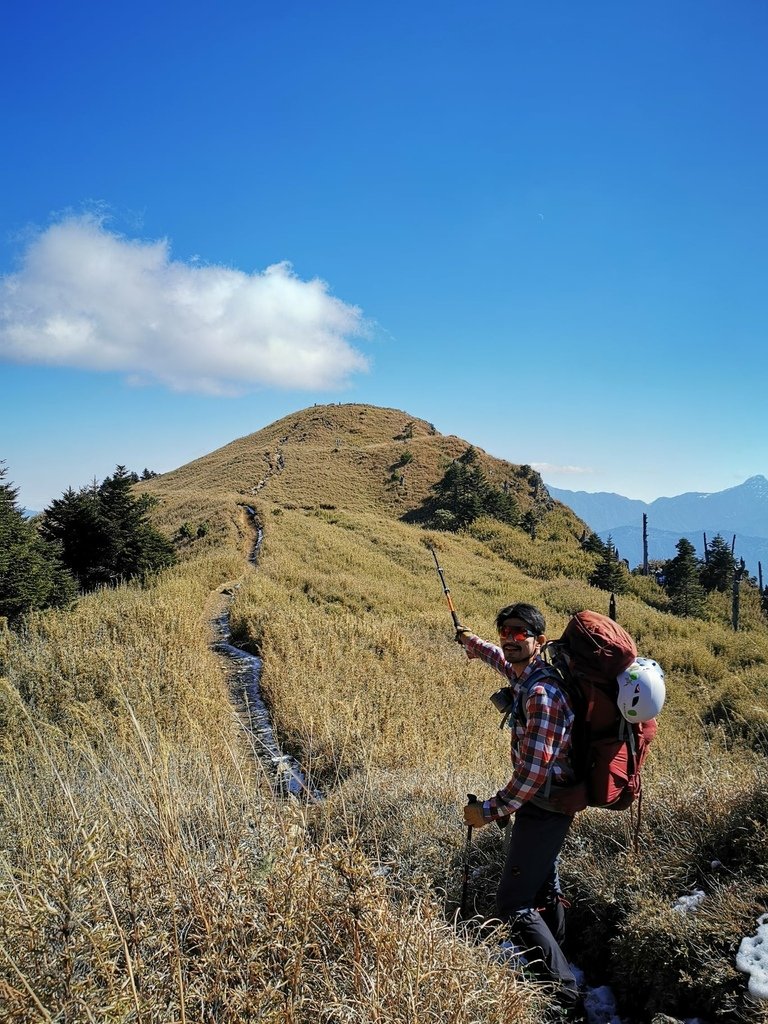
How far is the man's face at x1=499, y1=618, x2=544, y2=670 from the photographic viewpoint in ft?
10.0

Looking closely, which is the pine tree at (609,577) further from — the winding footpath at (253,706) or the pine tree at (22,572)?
the pine tree at (22,572)

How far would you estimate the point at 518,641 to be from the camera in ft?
10.1

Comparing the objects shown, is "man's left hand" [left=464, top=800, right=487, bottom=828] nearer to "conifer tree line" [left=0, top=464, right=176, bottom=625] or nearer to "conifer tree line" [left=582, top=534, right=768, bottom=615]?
"conifer tree line" [left=0, top=464, right=176, bottom=625]

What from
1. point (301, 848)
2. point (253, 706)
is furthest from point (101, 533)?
point (301, 848)

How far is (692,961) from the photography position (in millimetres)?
2672

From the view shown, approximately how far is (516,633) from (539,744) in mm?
575

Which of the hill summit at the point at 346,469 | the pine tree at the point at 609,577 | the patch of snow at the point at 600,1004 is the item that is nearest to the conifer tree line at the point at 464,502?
the hill summit at the point at 346,469

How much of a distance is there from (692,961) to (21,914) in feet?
9.53

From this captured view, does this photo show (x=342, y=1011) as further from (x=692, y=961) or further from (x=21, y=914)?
(x=692, y=961)

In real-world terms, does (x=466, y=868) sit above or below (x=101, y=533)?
below

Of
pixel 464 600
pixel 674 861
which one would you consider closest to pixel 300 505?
pixel 464 600

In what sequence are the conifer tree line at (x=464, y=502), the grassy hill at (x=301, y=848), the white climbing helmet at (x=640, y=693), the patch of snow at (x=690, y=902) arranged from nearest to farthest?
the grassy hill at (x=301, y=848) < the white climbing helmet at (x=640, y=693) < the patch of snow at (x=690, y=902) < the conifer tree line at (x=464, y=502)

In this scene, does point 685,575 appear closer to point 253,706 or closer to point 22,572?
point 253,706

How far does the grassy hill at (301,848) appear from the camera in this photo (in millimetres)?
1983
